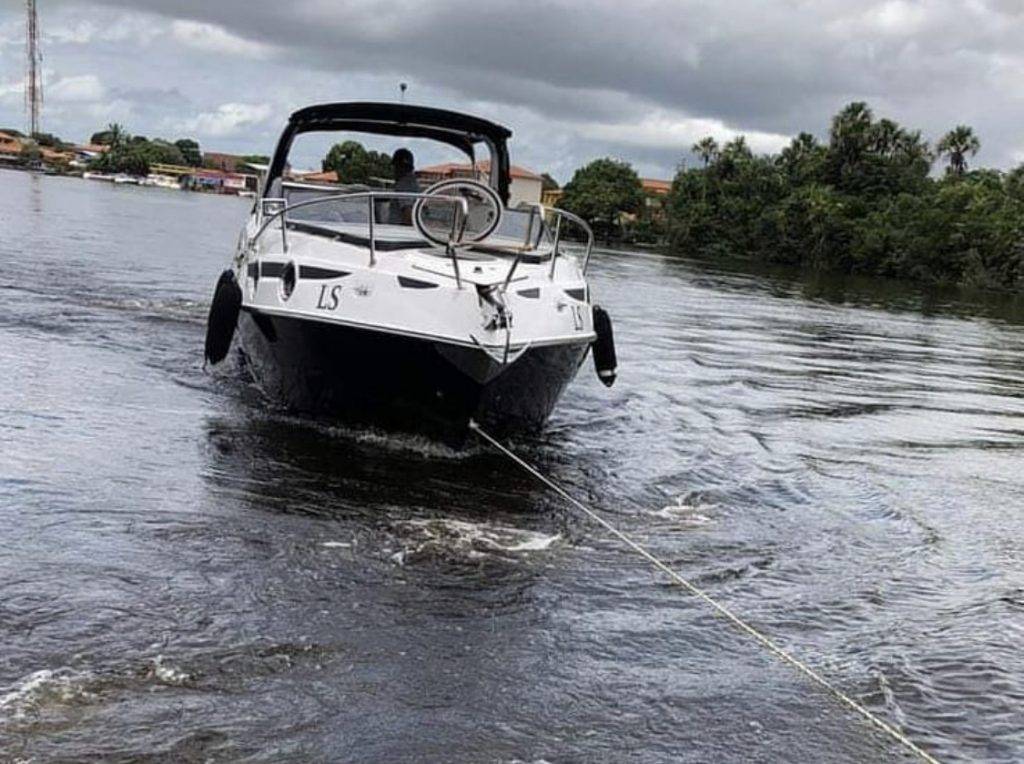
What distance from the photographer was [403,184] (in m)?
11.5

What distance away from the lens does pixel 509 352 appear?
8.21 meters

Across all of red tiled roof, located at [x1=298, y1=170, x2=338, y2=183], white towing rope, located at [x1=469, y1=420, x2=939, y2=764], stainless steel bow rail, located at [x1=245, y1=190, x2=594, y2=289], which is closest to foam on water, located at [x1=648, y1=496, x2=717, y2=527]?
white towing rope, located at [x1=469, y1=420, x2=939, y2=764]

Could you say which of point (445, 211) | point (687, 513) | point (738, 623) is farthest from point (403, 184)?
point (738, 623)

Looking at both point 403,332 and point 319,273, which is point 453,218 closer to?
point 319,273

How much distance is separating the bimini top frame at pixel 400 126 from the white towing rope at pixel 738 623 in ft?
14.2

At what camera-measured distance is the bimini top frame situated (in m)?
11.7

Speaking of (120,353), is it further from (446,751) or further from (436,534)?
(446,751)

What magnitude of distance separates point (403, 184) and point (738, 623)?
688 centimetres

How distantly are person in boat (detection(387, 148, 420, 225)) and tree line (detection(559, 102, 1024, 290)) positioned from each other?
53.1 meters

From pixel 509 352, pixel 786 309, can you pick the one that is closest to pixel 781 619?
pixel 509 352

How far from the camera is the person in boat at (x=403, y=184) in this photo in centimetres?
1035

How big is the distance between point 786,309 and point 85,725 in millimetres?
27814

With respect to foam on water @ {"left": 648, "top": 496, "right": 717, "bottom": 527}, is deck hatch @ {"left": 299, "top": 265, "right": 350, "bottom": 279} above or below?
above

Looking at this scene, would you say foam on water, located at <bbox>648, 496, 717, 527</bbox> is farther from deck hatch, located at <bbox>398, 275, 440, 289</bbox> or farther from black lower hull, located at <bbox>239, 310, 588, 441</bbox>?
deck hatch, located at <bbox>398, 275, 440, 289</bbox>
